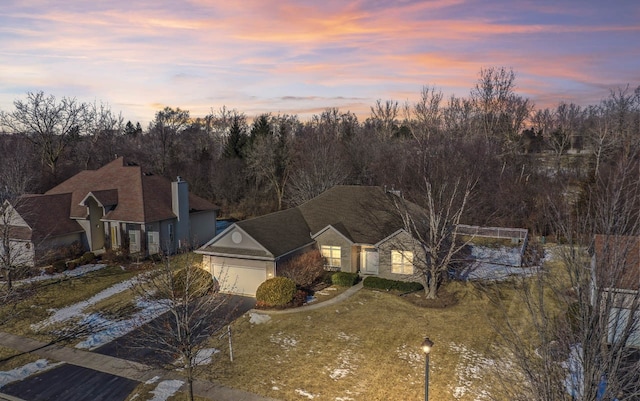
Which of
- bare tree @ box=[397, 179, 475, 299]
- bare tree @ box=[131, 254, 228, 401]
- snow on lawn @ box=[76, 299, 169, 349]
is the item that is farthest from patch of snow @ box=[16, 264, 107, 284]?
bare tree @ box=[397, 179, 475, 299]

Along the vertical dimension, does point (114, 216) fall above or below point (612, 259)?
below

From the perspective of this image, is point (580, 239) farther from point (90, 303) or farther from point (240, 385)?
point (90, 303)

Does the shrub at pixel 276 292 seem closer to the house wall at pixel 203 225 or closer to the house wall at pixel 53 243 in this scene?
the house wall at pixel 203 225

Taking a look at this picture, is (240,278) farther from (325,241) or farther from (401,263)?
(401,263)

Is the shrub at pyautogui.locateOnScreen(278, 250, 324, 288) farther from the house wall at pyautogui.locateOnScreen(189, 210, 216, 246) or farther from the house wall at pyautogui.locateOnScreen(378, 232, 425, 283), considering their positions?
the house wall at pyautogui.locateOnScreen(189, 210, 216, 246)

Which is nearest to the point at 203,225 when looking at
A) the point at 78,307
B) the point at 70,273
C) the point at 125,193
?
the point at 125,193

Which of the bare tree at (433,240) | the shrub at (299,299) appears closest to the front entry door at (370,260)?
the bare tree at (433,240)
